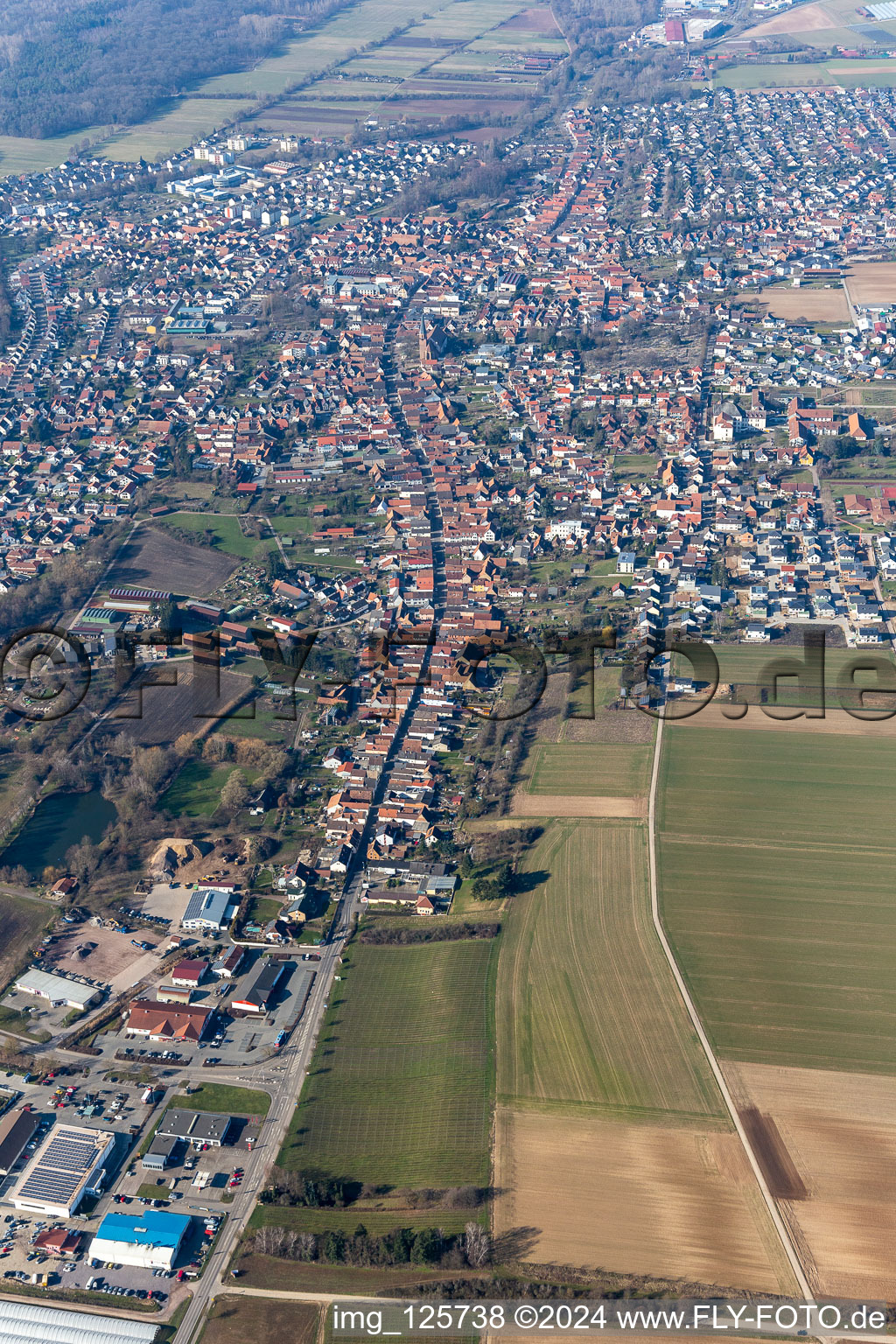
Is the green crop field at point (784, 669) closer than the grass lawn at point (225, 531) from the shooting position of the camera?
Yes

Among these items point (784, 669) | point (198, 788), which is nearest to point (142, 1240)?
point (198, 788)

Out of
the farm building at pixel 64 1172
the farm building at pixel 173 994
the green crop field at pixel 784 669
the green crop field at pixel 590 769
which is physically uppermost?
the green crop field at pixel 784 669

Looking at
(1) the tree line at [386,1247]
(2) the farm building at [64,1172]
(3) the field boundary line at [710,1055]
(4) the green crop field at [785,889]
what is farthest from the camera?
(4) the green crop field at [785,889]

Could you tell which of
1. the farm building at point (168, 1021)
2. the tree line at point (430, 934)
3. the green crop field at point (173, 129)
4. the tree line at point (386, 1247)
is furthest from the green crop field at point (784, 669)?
the green crop field at point (173, 129)

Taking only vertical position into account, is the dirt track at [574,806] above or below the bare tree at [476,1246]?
above

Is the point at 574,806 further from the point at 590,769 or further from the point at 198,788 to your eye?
the point at 198,788

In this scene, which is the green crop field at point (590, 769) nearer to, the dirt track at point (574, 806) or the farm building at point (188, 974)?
the dirt track at point (574, 806)
